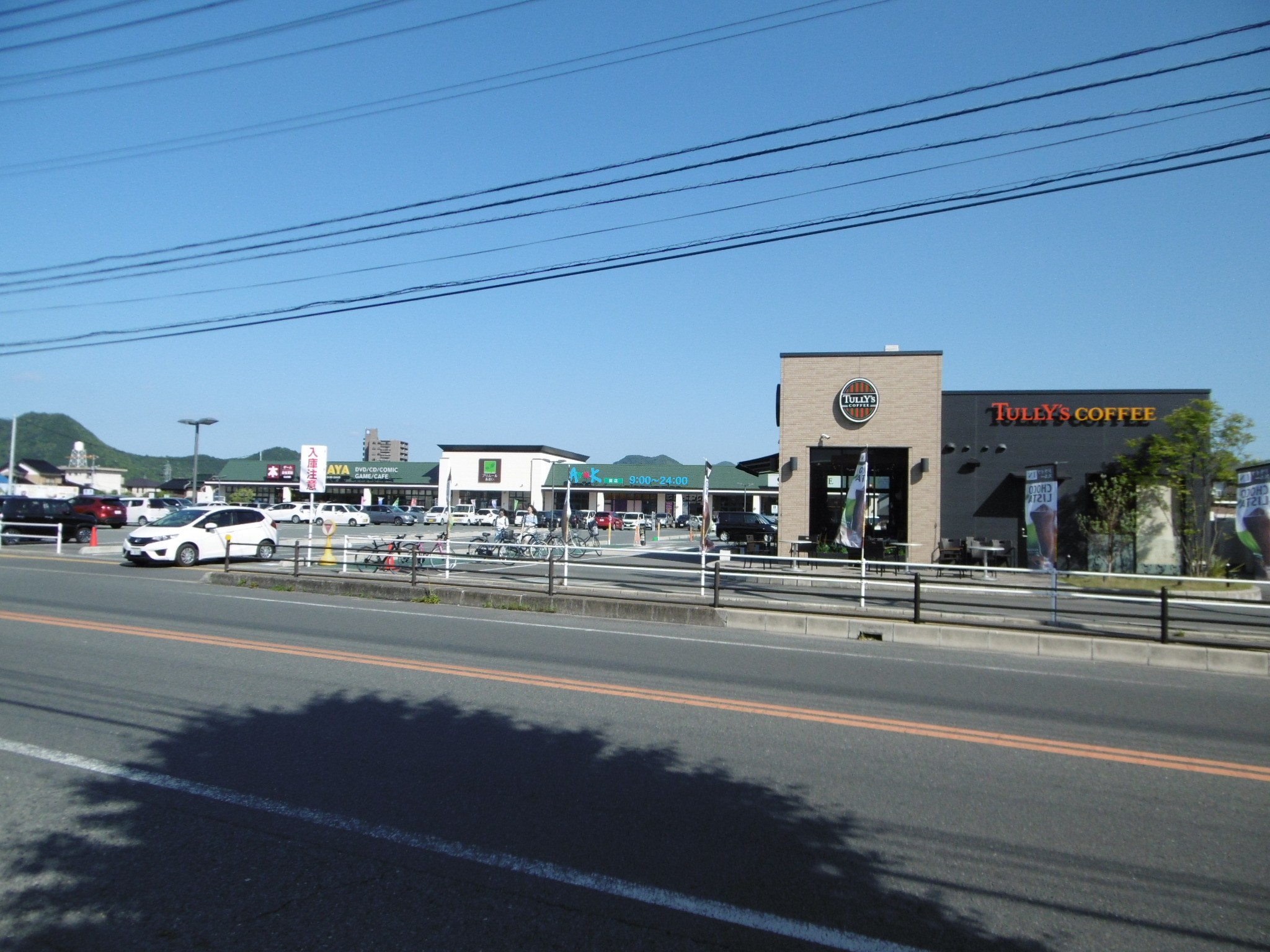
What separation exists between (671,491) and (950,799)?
217 ft

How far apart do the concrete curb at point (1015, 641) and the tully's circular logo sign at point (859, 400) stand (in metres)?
14.0

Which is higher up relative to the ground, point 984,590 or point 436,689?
point 984,590

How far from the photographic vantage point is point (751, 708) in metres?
7.71

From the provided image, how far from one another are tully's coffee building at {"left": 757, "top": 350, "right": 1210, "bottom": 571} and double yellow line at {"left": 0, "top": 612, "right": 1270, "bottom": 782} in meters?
17.4

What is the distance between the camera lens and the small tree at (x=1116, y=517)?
24.1 m

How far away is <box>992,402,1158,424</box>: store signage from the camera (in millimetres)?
25109

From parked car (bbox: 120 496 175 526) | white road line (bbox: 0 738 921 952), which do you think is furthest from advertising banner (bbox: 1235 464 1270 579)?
parked car (bbox: 120 496 175 526)

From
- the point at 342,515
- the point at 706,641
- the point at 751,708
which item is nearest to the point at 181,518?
the point at 706,641

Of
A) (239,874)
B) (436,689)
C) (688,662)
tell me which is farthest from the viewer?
(688,662)

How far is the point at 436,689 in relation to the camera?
320 inches

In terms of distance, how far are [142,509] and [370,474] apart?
91.6 ft

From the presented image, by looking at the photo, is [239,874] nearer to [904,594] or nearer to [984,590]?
[984,590]

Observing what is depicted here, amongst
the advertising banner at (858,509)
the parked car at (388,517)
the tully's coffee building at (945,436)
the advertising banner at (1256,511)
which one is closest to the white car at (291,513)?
the parked car at (388,517)

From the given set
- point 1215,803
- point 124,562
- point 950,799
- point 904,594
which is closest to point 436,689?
point 950,799
